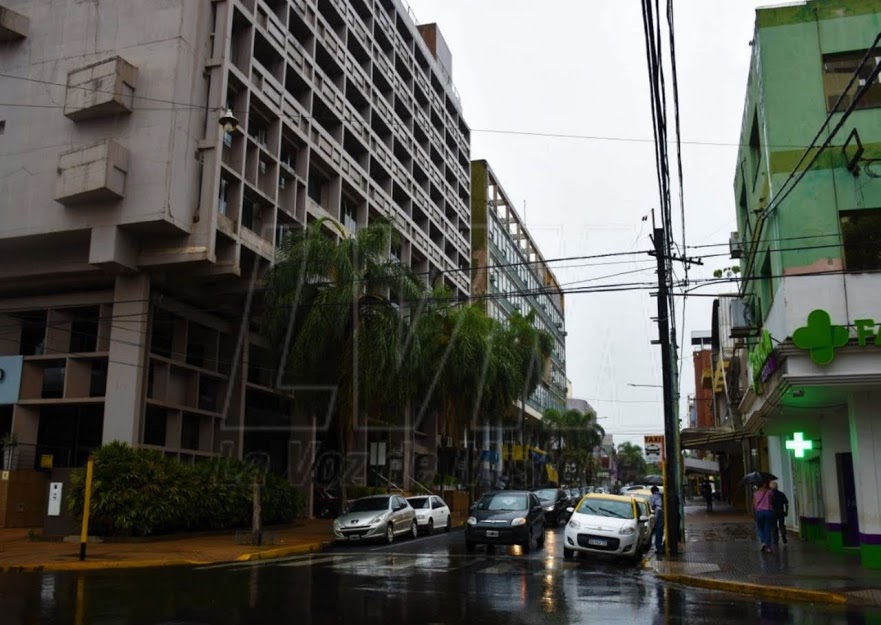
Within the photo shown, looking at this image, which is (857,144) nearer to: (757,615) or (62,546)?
(757,615)

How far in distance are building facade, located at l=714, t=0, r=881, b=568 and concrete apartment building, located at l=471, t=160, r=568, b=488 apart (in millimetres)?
35498

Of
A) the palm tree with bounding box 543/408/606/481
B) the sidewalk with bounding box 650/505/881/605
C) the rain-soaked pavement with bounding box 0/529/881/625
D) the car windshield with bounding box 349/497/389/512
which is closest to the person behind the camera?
the rain-soaked pavement with bounding box 0/529/881/625

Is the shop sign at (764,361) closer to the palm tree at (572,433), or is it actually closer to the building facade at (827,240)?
the building facade at (827,240)

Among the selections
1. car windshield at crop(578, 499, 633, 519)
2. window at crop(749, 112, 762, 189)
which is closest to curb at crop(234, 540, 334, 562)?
car windshield at crop(578, 499, 633, 519)

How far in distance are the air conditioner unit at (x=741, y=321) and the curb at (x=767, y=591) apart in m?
11.2

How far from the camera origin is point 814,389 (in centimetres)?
1661

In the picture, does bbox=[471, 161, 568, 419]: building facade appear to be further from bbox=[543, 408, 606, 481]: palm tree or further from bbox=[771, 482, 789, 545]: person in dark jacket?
bbox=[771, 482, 789, 545]: person in dark jacket

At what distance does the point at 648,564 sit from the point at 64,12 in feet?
87.9

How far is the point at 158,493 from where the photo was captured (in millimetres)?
22250

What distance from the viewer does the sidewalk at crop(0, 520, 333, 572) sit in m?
16.6

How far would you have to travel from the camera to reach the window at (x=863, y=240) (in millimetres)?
16375

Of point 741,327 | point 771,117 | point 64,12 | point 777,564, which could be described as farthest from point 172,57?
point 777,564

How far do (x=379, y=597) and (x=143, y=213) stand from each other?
56.6ft

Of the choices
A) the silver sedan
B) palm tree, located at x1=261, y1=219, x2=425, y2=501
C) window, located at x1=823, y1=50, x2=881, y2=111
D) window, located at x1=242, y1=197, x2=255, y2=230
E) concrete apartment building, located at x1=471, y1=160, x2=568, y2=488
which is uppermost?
concrete apartment building, located at x1=471, y1=160, x2=568, y2=488
